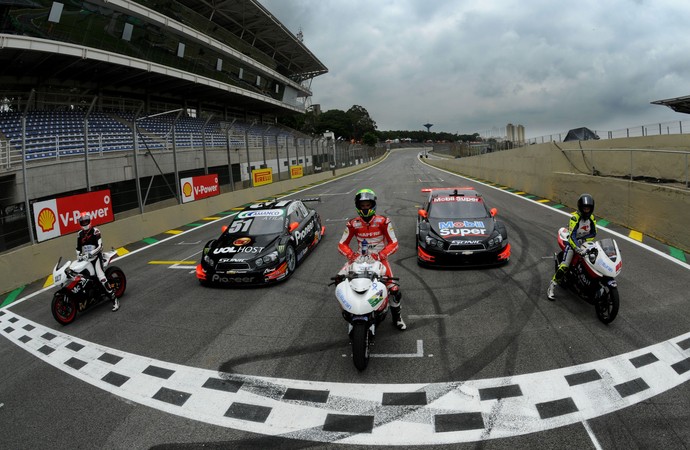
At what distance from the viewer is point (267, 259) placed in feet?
26.5

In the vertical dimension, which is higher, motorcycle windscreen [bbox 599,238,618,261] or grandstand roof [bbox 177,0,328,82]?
grandstand roof [bbox 177,0,328,82]

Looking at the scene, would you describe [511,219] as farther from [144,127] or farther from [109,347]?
[144,127]

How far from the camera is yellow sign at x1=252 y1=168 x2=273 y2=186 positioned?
2460 cm

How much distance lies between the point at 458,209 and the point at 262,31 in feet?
160

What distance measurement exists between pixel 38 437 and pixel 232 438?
1.81 metres

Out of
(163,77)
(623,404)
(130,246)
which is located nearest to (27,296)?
(130,246)

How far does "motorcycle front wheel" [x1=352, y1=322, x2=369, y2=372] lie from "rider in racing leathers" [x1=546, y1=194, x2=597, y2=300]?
3.50 m

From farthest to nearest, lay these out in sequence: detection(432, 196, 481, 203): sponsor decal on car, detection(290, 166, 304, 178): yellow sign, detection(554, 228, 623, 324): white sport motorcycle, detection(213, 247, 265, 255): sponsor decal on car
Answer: detection(290, 166, 304, 178): yellow sign → detection(432, 196, 481, 203): sponsor decal on car → detection(213, 247, 265, 255): sponsor decal on car → detection(554, 228, 623, 324): white sport motorcycle

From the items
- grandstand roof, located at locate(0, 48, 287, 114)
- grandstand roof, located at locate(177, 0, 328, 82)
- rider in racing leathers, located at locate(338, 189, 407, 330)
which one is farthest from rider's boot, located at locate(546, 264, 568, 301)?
grandstand roof, located at locate(177, 0, 328, 82)

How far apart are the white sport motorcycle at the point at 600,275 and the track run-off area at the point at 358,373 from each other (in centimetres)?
22

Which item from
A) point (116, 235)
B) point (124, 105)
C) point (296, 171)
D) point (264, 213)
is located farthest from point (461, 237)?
point (124, 105)

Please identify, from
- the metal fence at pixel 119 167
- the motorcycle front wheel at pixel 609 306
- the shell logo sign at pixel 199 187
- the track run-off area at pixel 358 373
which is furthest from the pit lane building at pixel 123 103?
the motorcycle front wheel at pixel 609 306

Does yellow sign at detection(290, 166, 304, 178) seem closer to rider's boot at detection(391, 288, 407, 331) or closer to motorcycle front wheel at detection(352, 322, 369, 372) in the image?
rider's boot at detection(391, 288, 407, 331)

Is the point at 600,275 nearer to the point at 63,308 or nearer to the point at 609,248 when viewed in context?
the point at 609,248
